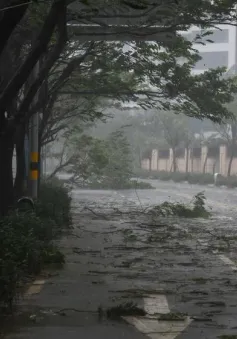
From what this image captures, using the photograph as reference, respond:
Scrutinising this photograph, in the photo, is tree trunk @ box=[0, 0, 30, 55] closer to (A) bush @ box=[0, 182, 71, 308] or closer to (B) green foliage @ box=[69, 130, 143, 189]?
(A) bush @ box=[0, 182, 71, 308]

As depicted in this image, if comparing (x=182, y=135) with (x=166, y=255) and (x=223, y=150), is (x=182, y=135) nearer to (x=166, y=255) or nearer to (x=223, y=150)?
(x=223, y=150)

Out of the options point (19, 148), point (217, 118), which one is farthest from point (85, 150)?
point (19, 148)

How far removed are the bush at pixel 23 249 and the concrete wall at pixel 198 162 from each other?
56164 mm

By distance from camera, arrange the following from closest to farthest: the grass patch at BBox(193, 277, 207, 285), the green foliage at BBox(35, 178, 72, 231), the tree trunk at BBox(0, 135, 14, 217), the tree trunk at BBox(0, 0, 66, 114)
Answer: the grass patch at BBox(193, 277, 207, 285), the tree trunk at BBox(0, 0, 66, 114), the tree trunk at BBox(0, 135, 14, 217), the green foliage at BBox(35, 178, 72, 231)

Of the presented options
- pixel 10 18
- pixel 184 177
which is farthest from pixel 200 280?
pixel 184 177

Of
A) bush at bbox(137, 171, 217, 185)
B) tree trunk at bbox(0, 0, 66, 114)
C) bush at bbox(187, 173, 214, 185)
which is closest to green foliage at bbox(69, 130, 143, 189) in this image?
bush at bbox(187, 173, 214, 185)

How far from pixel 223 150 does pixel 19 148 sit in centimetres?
5495

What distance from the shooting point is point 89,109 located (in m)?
23.0

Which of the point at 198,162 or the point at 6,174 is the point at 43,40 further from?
the point at 198,162

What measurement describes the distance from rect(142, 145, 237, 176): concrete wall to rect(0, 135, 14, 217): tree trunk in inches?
2177

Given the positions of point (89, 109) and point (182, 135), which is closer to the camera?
point (89, 109)

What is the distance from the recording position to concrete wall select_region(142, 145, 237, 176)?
233ft

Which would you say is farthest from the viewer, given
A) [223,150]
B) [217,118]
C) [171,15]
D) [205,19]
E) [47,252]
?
[223,150]

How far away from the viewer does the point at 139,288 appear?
9.53 metres
